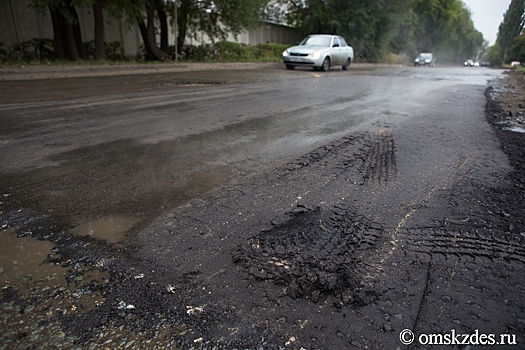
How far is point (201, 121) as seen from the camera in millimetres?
5379

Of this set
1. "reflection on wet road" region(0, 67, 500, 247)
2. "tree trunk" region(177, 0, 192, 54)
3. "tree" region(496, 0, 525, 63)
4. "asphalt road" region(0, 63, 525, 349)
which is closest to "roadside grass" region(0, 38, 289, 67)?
"tree trunk" region(177, 0, 192, 54)

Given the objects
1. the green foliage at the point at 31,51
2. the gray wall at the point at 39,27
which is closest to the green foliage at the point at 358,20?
the gray wall at the point at 39,27

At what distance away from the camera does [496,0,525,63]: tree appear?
2010 inches

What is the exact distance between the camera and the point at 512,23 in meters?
55.0

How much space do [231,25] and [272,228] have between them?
19.1 metres

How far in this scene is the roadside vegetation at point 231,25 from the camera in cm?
1463

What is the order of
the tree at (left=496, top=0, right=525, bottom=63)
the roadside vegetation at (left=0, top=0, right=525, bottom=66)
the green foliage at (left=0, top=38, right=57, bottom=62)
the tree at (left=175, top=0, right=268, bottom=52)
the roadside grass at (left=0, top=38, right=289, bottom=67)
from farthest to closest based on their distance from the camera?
the tree at (left=496, top=0, right=525, bottom=63) → the tree at (left=175, top=0, right=268, bottom=52) → the roadside vegetation at (left=0, top=0, right=525, bottom=66) → the green foliage at (left=0, top=38, right=57, bottom=62) → the roadside grass at (left=0, top=38, right=289, bottom=67)

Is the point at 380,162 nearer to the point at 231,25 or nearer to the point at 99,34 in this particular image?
the point at 99,34

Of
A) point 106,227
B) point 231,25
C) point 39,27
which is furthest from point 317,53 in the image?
point 106,227

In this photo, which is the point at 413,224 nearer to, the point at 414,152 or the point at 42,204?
the point at 414,152

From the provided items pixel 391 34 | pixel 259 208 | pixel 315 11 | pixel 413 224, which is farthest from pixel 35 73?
pixel 391 34

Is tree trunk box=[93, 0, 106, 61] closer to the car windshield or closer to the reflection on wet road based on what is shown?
the reflection on wet road

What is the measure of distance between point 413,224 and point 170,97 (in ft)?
20.8

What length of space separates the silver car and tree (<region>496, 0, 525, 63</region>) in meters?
48.2
